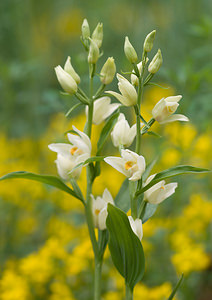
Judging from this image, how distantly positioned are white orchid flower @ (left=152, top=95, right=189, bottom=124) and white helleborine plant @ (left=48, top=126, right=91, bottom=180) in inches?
5.0

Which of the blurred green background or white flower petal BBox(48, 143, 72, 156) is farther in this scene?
the blurred green background

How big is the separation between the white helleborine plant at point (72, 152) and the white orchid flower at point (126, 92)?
9 centimetres

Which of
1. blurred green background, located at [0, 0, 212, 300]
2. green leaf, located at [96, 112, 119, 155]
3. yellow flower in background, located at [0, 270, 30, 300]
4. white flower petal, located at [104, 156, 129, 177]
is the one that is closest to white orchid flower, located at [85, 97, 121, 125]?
green leaf, located at [96, 112, 119, 155]

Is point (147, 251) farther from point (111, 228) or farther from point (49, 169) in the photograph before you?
point (49, 169)

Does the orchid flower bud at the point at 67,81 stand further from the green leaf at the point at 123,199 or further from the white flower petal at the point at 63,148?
the green leaf at the point at 123,199

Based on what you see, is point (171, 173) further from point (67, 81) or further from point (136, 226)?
point (67, 81)

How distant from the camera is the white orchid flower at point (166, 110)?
2.14 feet

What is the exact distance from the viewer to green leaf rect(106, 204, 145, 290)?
647 millimetres

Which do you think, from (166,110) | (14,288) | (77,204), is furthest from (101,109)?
(77,204)

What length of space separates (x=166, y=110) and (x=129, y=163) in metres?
0.11

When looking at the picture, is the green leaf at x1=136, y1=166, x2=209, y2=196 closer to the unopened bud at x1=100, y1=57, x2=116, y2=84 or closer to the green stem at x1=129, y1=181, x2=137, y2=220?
the green stem at x1=129, y1=181, x2=137, y2=220

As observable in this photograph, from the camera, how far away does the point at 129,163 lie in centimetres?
66

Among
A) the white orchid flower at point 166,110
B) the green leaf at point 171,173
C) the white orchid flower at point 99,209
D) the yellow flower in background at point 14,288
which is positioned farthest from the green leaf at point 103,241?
the yellow flower in background at point 14,288

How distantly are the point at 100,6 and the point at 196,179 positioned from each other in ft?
7.54
